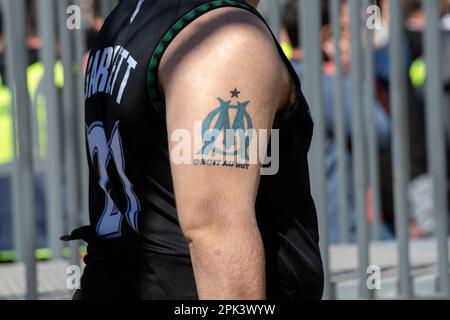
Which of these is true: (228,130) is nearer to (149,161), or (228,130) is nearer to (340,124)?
(149,161)

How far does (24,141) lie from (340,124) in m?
1.67

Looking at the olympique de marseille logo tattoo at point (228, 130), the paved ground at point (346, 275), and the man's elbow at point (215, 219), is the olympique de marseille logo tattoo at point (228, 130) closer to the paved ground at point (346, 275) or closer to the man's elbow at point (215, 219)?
the man's elbow at point (215, 219)

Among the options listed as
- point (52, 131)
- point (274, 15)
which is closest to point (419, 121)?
point (274, 15)

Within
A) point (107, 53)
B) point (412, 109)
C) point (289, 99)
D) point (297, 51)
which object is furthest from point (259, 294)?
point (412, 109)

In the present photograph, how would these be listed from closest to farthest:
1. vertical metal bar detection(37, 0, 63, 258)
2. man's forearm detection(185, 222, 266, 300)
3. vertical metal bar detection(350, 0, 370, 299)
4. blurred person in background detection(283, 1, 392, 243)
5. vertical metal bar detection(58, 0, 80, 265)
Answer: man's forearm detection(185, 222, 266, 300), vertical metal bar detection(58, 0, 80, 265), vertical metal bar detection(350, 0, 370, 299), vertical metal bar detection(37, 0, 63, 258), blurred person in background detection(283, 1, 392, 243)

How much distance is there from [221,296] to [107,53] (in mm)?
597

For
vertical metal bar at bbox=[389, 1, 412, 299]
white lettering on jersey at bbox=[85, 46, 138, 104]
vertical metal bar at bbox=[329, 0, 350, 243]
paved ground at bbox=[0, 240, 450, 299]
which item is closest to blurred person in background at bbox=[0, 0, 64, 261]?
paved ground at bbox=[0, 240, 450, 299]

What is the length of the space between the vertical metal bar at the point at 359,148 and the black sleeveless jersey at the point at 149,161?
1602 mm

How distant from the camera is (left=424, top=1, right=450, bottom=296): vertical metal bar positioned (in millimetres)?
3754

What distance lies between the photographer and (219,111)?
1673 millimetres

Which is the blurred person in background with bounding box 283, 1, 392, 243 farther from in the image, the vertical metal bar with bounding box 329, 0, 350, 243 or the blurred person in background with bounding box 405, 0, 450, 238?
the blurred person in background with bounding box 405, 0, 450, 238

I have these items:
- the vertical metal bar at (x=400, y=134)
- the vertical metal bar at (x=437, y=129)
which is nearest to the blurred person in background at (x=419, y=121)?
the vertical metal bar at (x=437, y=129)

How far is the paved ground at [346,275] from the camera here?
11.9 ft

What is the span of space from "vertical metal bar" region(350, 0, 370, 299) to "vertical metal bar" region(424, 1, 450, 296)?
0.92 feet
